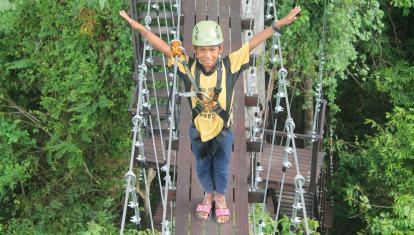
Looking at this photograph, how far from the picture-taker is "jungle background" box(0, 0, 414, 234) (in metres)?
4.94

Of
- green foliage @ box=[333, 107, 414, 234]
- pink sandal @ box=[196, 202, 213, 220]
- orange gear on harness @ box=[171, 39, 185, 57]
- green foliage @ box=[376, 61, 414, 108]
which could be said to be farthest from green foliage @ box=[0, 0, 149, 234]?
green foliage @ box=[376, 61, 414, 108]

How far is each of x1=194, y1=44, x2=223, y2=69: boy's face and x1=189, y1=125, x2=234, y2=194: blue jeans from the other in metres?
0.29

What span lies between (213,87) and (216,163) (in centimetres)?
36

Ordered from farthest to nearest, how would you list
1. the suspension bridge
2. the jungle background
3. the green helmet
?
the jungle background
the suspension bridge
the green helmet

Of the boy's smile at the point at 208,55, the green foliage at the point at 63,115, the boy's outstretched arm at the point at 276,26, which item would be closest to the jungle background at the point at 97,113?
the green foliage at the point at 63,115

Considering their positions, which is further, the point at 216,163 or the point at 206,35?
the point at 216,163

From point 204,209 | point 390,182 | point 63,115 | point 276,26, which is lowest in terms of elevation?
point 390,182

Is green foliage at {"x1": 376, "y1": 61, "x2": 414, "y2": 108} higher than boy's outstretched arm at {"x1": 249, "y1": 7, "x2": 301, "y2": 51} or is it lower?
lower

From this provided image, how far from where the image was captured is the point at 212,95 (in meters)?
2.41

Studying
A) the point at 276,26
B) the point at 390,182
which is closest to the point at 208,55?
the point at 276,26

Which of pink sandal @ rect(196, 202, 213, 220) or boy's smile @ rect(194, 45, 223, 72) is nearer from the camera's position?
boy's smile @ rect(194, 45, 223, 72)

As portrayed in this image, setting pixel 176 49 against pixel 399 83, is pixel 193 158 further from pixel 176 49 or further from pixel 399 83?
pixel 399 83

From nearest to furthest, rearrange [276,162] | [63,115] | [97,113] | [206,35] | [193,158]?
[206,35] → [193,158] → [276,162] → [97,113] → [63,115]

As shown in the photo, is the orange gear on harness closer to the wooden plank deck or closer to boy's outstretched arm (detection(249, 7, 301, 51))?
boy's outstretched arm (detection(249, 7, 301, 51))
